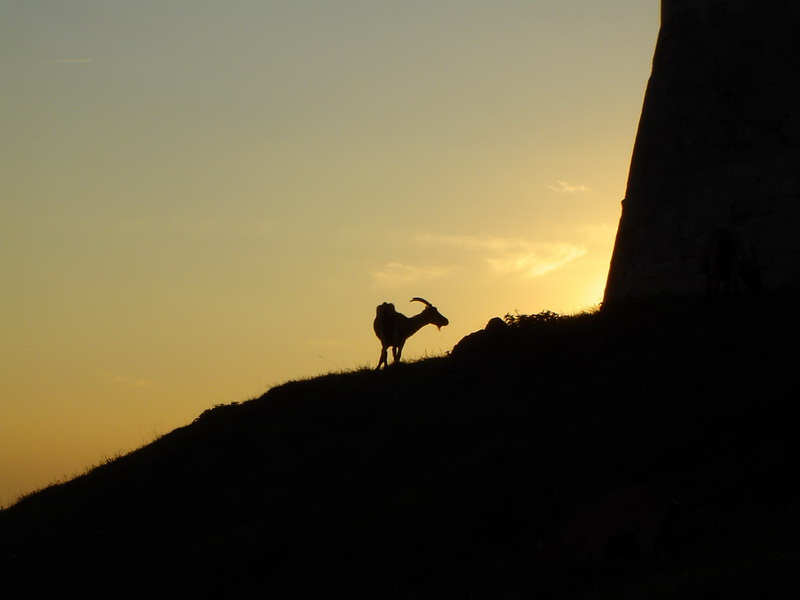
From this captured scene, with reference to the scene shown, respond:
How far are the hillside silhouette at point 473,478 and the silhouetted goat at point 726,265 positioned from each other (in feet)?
4.08

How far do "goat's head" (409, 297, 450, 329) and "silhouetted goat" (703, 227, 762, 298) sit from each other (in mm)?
8431

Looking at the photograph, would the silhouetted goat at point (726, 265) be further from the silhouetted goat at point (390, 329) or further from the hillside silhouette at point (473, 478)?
the silhouetted goat at point (390, 329)

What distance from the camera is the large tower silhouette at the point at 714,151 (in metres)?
24.5

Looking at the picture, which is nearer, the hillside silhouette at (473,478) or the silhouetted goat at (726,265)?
the hillside silhouette at (473,478)

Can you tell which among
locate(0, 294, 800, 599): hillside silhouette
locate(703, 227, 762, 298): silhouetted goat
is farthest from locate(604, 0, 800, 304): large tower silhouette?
locate(0, 294, 800, 599): hillside silhouette

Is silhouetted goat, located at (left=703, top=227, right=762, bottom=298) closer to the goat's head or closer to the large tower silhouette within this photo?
the large tower silhouette

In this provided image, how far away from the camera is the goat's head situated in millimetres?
29125

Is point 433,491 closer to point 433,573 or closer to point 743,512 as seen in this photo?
point 433,573

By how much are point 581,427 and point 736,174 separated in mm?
10520

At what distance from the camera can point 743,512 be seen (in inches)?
515

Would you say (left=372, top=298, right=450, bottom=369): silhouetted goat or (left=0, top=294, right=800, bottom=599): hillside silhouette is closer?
(left=0, top=294, right=800, bottom=599): hillside silhouette

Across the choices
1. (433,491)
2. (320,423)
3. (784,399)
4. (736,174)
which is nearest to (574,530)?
(433,491)

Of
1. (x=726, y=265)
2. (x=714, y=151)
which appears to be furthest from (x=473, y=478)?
(x=714, y=151)

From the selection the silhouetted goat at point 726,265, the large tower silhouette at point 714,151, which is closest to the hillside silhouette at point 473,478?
the silhouetted goat at point 726,265
